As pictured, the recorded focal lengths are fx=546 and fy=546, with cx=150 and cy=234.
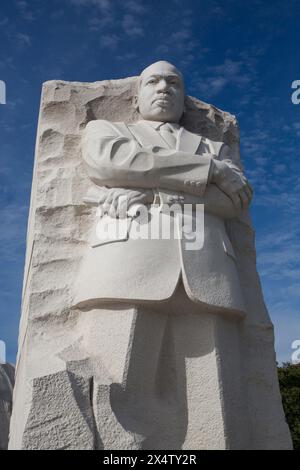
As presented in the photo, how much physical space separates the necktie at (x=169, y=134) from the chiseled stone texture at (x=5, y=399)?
10.8 ft

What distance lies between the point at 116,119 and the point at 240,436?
8.99ft

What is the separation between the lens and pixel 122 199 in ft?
12.3

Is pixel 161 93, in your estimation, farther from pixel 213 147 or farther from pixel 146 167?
pixel 146 167

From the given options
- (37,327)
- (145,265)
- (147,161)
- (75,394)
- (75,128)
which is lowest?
(75,394)

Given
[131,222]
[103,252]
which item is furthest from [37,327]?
[131,222]

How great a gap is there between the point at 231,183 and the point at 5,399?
348 cm

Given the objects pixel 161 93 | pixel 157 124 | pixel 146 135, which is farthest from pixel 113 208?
pixel 161 93

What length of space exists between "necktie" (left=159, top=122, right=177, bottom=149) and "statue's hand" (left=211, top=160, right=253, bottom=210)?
0.42 meters

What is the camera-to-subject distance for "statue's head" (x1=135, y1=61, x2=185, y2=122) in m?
4.41

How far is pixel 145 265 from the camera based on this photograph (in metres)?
3.50

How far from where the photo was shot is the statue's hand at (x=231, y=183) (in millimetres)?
3904

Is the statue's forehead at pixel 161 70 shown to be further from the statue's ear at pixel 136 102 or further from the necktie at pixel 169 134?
the necktie at pixel 169 134

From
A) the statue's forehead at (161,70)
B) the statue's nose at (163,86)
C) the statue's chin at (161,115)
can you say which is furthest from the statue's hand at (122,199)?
the statue's forehead at (161,70)
